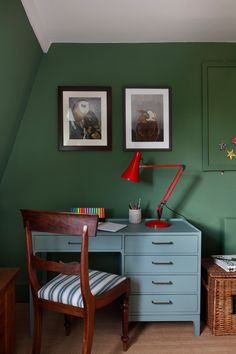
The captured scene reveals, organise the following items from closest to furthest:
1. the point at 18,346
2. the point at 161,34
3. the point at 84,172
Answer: the point at 18,346, the point at 161,34, the point at 84,172

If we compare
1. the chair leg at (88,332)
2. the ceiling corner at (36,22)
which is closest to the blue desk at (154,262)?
the chair leg at (88,332)

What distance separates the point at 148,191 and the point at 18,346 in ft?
4.73

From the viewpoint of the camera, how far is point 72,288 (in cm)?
170

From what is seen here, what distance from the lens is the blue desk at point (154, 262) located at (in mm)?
2043

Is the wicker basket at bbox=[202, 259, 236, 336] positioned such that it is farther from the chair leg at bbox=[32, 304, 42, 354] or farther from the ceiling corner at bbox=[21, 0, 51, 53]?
the ceiling corner at bbox=[21, 0, 51, 53]

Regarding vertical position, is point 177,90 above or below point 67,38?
below

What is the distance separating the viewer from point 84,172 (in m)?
2.53

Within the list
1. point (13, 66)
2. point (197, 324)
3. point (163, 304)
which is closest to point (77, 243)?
point (163, 304)

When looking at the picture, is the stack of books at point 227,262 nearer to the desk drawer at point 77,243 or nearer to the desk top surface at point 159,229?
the desk top surface at point 159,229

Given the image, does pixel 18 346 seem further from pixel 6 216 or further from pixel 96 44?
pixel 96 44

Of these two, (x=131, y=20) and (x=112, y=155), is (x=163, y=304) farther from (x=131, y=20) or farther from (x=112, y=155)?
(x=131, y=20)

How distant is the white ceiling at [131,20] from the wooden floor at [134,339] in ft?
6.97

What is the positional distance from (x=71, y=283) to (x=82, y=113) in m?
1.35

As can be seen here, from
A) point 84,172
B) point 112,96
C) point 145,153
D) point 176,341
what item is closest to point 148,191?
point 145,153
